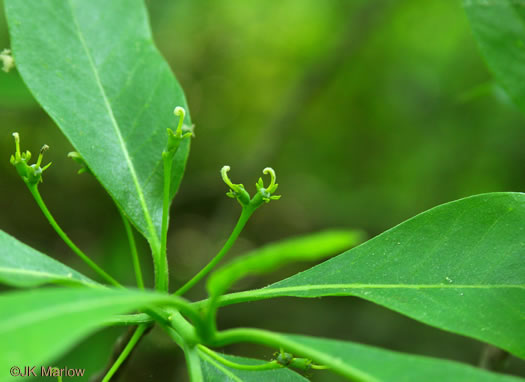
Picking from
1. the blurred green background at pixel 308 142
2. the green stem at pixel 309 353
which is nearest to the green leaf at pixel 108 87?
the green stem at pixel 309 353

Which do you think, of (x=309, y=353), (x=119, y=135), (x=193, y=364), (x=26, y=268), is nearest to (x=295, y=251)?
(x=309, y=353)

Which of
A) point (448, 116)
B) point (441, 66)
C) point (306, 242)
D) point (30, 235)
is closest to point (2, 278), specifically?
point (306, 242)

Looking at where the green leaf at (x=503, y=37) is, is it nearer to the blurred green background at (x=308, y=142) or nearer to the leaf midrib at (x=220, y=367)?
the leaf midrib at (x=220, y=367)

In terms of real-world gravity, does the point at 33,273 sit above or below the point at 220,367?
above

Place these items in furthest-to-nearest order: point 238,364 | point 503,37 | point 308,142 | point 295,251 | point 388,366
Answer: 1. point 308,142
2. point 503,37
3. point 238,364
4. point 388,366
5. point 295,251

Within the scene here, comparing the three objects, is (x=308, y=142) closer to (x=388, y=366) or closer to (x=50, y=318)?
(x=388, y=366)

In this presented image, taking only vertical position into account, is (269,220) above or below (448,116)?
below

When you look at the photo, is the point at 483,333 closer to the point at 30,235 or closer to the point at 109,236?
the point at 109,236
